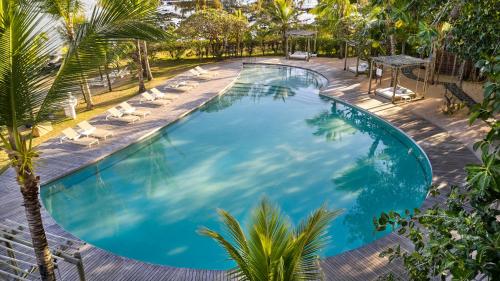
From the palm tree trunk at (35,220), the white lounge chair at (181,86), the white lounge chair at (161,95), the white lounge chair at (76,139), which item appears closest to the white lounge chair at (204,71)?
the white lounge chair at (181,86)

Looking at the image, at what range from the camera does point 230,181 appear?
38.8 feet

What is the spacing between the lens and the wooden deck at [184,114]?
7434 mm

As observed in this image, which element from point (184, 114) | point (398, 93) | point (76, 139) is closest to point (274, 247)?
point (76, 139)

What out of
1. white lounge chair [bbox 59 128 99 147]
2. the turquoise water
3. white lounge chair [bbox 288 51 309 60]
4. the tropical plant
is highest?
the tropical plant

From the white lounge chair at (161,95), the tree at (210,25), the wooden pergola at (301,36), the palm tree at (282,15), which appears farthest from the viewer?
the palm tree at (282,15)

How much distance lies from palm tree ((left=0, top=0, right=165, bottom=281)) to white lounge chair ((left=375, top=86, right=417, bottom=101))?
14265 mm

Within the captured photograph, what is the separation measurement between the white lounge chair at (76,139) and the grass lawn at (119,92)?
0.47m

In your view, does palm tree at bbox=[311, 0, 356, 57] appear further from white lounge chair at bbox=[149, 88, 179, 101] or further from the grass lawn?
white lounge chair at bbox=[149, 88, 179, 101]

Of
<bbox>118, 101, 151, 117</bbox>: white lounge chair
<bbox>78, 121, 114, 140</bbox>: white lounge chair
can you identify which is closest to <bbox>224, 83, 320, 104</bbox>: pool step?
<bbox>118, 101, 151, 117</bbox>: white lounge chair

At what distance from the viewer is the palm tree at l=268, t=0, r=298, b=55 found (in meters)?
25.7

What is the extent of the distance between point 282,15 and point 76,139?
17123mm

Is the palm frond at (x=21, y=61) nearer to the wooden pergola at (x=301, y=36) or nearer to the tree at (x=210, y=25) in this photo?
the tree at (x=210, y=25)

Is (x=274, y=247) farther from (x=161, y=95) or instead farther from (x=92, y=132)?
(x=161, y=95)

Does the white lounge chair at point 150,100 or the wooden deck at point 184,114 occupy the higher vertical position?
the white lounge chair at point 150,100
